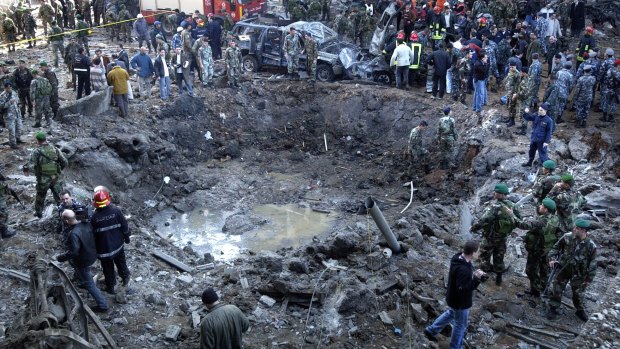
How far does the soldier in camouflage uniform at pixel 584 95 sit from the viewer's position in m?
15.1

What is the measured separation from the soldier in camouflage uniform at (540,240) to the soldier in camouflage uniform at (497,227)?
0.64ft

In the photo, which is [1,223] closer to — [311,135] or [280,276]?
[280,276]

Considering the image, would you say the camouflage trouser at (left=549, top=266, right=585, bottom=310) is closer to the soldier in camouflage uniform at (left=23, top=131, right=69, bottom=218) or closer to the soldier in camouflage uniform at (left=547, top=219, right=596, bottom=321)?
the soldier in camouflage uniform at (left=547, top=219, right=596, bottom=321)

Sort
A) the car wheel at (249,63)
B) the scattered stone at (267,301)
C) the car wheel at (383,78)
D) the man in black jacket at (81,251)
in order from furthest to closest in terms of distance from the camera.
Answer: the car wheel at (249,63) → the car wheel at (383,78) → the scattered stone at (267,301) → the man in black jacket at (81,251)

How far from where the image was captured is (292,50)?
63.4 feet

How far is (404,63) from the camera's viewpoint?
18141mm

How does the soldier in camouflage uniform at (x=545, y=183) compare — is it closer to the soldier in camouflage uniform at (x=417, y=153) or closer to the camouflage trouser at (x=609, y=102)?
the soldier in camouflage uniform at (x=417, y=153)

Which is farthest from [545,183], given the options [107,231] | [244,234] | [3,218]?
[3,218]

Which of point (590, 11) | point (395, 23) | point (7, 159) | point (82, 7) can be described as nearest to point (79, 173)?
point (7, 159)

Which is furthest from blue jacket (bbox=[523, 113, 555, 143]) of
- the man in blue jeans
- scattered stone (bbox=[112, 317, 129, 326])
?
scattered stone (bbox=[112, 317, 129, 326])

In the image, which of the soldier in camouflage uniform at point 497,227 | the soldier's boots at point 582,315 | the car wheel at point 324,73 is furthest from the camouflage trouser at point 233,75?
the soldier's boots at point 582,315

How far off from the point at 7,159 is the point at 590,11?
21.9 m

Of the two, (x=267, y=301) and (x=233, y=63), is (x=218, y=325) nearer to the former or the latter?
(x=267, y=301)

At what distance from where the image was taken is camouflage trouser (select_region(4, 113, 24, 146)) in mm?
13438
